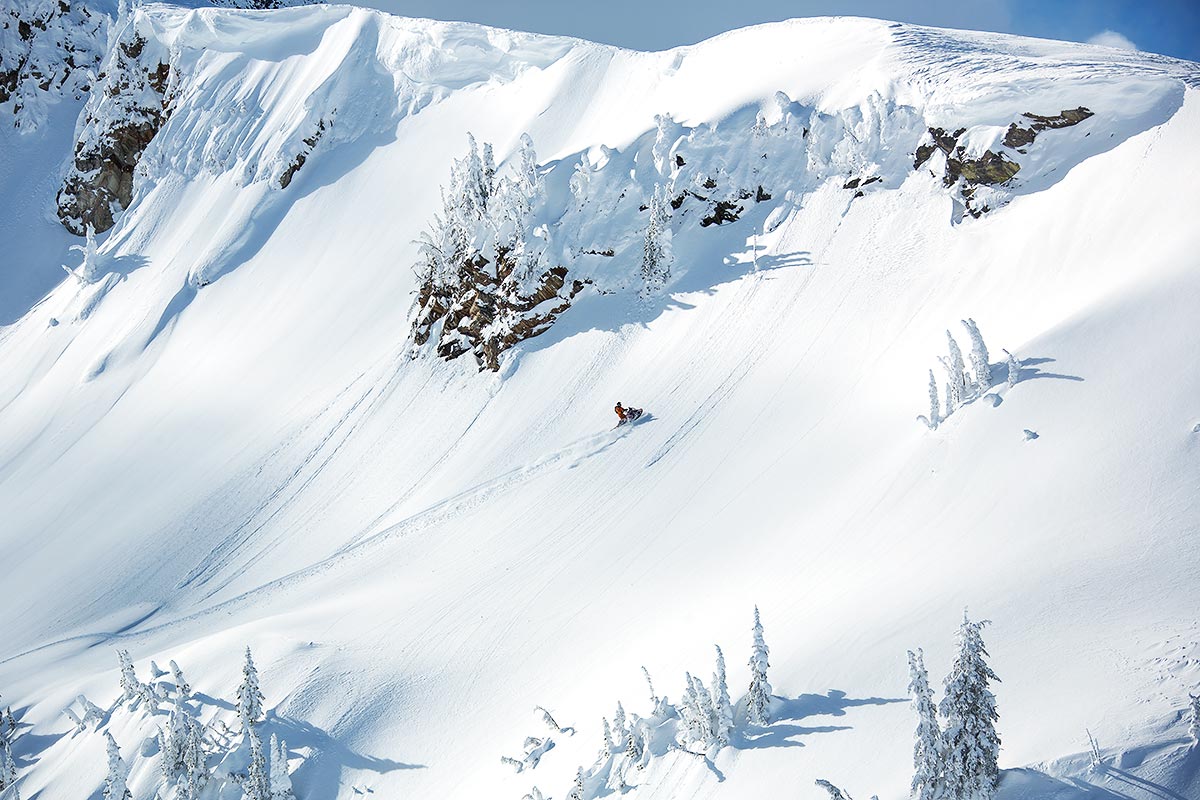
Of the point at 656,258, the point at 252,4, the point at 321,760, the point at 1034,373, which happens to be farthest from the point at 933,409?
the point at 252,4

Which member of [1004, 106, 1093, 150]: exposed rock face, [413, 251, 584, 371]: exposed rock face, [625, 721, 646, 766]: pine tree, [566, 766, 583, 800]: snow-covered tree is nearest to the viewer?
[566, 766, 583, 800]: snow-covered tree

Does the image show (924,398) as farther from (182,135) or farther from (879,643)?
(182,135)

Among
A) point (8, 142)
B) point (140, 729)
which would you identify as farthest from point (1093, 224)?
point (8, 142)

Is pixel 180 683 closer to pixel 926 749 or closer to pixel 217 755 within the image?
pixel 217 755

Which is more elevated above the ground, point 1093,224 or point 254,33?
point 254,33

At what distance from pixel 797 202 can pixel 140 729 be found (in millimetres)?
21574

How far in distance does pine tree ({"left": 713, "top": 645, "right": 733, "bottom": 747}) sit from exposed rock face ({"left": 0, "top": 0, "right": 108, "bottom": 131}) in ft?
177

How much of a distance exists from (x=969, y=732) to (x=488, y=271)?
22.3m

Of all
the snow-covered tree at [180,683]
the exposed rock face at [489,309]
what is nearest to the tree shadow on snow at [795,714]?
the snow-covered tree at [180,683]

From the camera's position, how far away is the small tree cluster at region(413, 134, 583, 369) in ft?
85.2

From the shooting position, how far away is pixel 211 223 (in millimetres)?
36906

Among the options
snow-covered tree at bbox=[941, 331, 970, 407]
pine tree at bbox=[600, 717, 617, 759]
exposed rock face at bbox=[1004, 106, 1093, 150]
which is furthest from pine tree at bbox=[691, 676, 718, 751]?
exposed rock face at bbox=[1004, 106, 1093, 150]

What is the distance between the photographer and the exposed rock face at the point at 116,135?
42375mm

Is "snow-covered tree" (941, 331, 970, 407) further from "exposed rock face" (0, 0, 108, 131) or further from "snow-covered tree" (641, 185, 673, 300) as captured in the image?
"exposed rock face" (0, 0, 108, 131)
